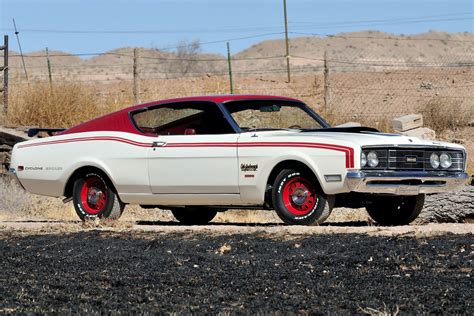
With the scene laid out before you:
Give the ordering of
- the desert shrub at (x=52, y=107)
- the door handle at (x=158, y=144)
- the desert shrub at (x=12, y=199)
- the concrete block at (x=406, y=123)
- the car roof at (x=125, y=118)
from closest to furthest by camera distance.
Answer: the door handle at (x=158, y=144) → the car roof at (x=125, y=118) → the desert shrub at (x=12, y=199) → the concrete block at (x=406, y=123) → the desert shrub at (x=52, y=107)

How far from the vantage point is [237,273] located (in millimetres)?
8836

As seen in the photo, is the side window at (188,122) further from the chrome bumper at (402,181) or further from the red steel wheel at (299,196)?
the chrome bumper at (402,181)

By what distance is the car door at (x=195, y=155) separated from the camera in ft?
41.4

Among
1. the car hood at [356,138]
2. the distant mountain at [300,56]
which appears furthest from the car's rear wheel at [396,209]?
the distant mountain at [300,56]

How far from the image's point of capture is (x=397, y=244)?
995 centimetres

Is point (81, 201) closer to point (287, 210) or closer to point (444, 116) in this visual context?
point (287, 210)

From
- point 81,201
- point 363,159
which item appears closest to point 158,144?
point 81,201

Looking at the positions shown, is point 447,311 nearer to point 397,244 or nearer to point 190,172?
point 397,244

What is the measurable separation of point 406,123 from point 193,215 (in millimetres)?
11873

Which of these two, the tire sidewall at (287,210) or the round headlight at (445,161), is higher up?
the round headlight at (445,161)

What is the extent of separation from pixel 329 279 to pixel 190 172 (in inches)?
185

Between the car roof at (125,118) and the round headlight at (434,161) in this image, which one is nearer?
the round headlight at (434,161)

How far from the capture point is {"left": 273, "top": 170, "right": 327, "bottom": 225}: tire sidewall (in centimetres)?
1214

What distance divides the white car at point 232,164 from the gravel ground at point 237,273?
0.96m
